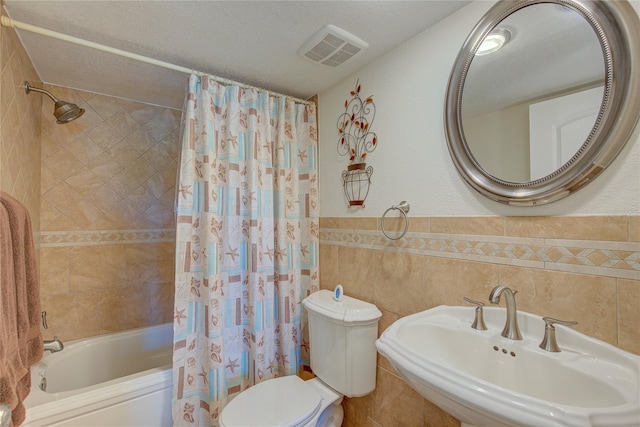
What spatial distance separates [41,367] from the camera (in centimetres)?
151

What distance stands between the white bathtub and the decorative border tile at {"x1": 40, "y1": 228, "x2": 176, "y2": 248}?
686 mm

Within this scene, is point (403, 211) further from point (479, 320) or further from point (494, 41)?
point (494, 41)

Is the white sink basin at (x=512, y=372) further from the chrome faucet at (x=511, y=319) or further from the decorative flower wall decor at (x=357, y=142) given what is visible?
the decorative flower wall decor at (x=357, y=142)

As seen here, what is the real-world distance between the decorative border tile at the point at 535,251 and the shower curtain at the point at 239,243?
2.34ft

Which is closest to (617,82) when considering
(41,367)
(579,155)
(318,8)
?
(579,155)

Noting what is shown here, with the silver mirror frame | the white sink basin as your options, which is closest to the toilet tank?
the white sink basin

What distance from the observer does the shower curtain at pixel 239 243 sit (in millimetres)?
1483

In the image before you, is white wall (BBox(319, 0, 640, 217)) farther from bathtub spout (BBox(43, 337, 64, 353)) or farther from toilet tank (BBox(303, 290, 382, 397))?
bathtub spout (BBox(43, 337, 64, 353))

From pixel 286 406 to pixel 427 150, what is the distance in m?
1.39

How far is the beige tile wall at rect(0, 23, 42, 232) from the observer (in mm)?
1182

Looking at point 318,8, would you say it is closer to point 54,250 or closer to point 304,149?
point 304,149

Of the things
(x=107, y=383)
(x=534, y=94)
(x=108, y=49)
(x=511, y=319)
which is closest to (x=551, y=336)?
(x=511, y=319)

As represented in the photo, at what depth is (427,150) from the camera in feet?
4.18

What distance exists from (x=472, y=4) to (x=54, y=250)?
2801 mm
